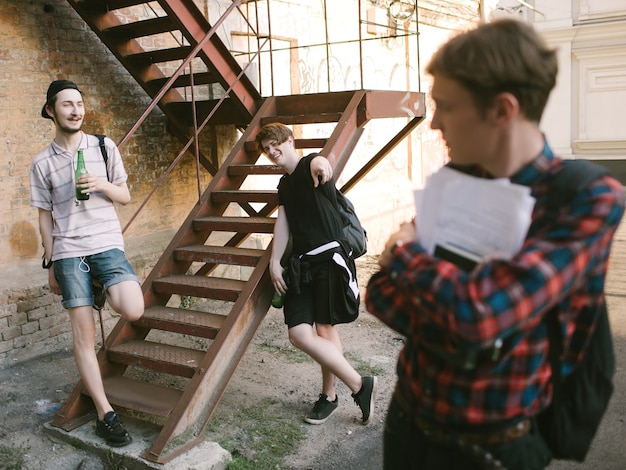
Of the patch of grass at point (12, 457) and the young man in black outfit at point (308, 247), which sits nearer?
the patch of grass at point (12, 457)

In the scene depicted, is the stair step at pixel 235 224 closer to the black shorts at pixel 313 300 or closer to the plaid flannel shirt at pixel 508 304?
the black shorts at pixel 313 300

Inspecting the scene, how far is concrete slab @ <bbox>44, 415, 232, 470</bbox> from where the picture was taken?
387cm

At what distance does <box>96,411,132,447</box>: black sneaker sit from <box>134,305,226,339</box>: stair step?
0.75m

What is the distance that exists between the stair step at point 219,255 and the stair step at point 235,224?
0.18m

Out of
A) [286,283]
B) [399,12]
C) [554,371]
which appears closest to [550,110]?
[399,12]

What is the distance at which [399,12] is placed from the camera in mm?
11047

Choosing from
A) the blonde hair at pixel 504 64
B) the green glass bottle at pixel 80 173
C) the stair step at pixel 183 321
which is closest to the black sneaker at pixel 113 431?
the stair step at pixel 183 321

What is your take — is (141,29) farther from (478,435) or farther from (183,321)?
(478,435)

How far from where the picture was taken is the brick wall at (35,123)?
564 centimetres

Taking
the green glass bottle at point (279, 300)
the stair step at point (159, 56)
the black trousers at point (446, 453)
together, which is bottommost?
the green glass bottle at point (279, 300)

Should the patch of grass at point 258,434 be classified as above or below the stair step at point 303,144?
below

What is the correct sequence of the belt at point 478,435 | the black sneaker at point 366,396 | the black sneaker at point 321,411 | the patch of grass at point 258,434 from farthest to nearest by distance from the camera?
the black sneaker at point 321,411
the black sneaker at point 366,396
the patch of grass at point 258,434
the belt at point 478,435

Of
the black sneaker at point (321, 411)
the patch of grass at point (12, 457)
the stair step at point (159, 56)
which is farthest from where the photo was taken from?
the stair step at point (159, 56)

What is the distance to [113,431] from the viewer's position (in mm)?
4062
